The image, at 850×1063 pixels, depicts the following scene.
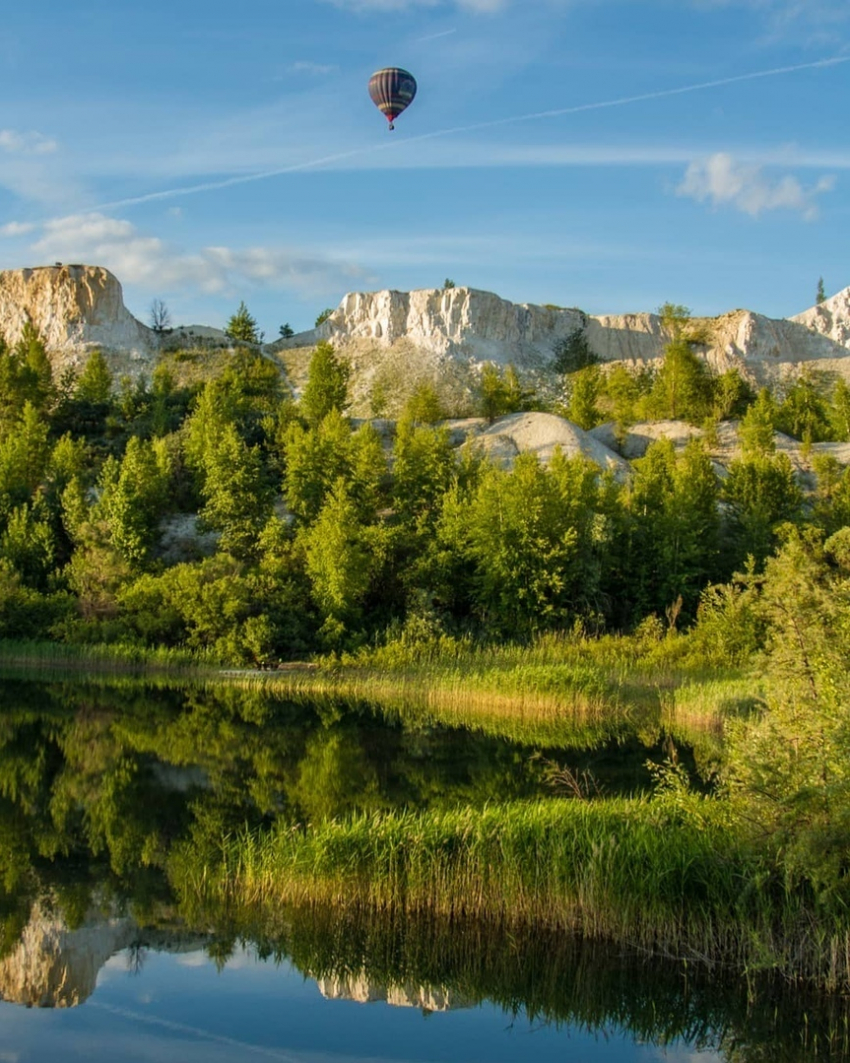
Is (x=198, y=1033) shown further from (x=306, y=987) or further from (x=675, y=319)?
(x=675, y=319)

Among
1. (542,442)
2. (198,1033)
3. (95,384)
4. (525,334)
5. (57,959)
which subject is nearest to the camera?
(198,1033)

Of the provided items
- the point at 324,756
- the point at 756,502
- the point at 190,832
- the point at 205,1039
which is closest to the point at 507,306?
the point at 756,502

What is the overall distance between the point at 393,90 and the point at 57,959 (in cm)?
3138

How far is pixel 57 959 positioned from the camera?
10.2 m

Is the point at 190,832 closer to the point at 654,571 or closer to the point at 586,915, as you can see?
the point at 586,915

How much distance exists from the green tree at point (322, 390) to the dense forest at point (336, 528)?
0.42ft

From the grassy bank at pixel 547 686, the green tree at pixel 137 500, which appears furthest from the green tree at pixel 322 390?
the grassy bank at pixel 547 686

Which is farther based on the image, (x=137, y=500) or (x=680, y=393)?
(x=680, y=393)

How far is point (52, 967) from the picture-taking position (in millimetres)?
10070

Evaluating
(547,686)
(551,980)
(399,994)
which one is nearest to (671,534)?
(547,686)

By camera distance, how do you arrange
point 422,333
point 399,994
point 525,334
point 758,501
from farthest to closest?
point 525,334 < point 422,333 < point 758,501 < point 399,994

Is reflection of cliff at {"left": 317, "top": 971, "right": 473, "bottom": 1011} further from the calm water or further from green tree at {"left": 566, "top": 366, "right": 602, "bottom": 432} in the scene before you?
green tree at {"left": 566, "top": 366, "right": 602, "bottom": 432}

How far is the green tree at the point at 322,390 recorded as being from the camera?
54125 mm

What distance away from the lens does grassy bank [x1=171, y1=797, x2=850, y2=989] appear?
957 centimetres
